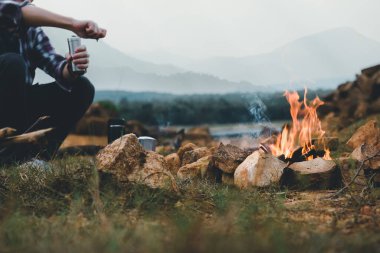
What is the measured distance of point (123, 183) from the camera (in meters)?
3.68

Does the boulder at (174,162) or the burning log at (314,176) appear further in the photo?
the boulder at (174,162)

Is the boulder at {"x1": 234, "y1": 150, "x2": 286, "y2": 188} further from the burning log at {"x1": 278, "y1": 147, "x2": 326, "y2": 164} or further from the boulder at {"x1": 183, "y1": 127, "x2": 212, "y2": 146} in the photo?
the boulder at {"x1": 183, "y1": 127, "x2": 212, "y2": 146}

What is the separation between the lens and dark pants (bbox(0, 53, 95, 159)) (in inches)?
166

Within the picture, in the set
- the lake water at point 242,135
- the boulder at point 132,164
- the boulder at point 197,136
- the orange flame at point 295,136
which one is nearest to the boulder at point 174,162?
the lake water at point 242,135

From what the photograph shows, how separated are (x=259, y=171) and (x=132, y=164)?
1123mm

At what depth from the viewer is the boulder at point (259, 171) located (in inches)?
171

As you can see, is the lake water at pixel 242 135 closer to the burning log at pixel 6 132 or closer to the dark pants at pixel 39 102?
the dark pants at pixel 39 102

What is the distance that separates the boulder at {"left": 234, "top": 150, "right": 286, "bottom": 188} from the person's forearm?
1854 millimetres

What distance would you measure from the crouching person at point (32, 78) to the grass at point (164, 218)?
1.96 feet

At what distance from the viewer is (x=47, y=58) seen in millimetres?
4574

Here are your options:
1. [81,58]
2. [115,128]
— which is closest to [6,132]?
[81,58]

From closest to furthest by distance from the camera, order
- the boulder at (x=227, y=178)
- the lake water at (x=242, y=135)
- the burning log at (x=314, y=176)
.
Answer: the burning log at (x=314, y=176) < the boulder at (x=227, y=178) < the lake water at (x=242, y=135)

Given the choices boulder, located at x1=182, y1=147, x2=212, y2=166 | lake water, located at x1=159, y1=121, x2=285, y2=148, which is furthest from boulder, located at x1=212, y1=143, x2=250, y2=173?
lake water, located at x1=159, y1=121, x2=285, y2=148

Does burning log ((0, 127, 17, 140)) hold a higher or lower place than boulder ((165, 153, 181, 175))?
higher
